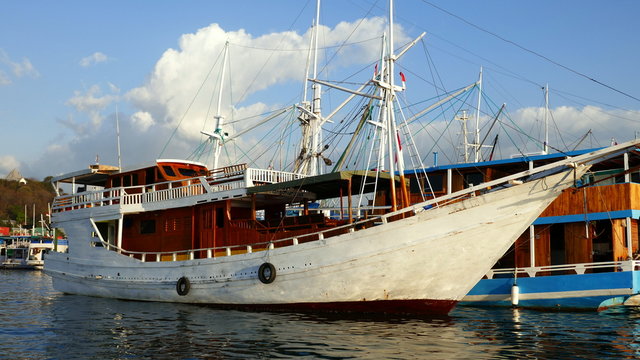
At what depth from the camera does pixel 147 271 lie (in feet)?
62.5

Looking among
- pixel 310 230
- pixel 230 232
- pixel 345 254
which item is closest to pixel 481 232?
pixel 345 254

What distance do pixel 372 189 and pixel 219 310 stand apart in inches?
262

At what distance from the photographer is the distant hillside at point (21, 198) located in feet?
342

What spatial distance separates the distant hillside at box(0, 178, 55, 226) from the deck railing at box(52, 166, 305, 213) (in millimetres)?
86838

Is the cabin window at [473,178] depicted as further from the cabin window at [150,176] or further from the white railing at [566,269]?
the cabin window at [150,176]

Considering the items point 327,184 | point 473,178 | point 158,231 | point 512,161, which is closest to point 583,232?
point 512,161

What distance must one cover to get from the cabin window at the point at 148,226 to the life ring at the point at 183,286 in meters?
3.48

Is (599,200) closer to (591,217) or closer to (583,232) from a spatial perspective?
(591,217)

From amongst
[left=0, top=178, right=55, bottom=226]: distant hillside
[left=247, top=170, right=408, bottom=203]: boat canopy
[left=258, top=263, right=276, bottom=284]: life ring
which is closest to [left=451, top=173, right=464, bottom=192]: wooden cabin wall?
[left=247, top=170, right=408, bottom=203]: boat canopy

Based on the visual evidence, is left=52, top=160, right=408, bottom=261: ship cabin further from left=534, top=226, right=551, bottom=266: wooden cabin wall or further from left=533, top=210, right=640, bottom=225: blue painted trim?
left=533, top=210, right=640, bottom=225: blue painted trim

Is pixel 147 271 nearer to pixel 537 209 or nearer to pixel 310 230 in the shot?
pixel 310 230

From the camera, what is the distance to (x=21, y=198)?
112 m

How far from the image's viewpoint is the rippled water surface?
1057cm

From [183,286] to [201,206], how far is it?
288 cm
